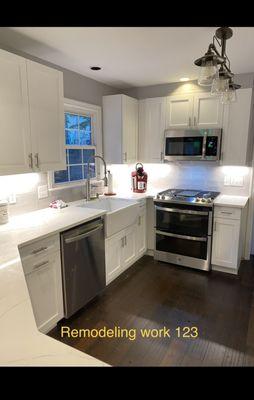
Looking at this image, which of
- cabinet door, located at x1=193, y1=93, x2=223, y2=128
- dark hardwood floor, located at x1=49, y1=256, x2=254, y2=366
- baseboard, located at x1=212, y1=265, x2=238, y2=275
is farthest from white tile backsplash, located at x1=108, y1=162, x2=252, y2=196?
dark hardwood floor, located at x1=49, y1=256, x2=254, y2=366

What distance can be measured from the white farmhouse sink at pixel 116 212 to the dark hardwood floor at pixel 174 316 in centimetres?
67

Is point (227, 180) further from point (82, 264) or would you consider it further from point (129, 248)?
point (82, 264)

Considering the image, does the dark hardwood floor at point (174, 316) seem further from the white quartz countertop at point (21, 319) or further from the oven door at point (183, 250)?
the white quartz countertop at point (21, 319)

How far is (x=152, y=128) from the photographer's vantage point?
371 centimetres

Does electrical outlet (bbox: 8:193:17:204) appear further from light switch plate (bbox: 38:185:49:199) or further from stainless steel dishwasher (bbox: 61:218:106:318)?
stainless steel dishwasher (bbox: 61:218:106:318)

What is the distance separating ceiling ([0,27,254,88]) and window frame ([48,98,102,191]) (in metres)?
0.38

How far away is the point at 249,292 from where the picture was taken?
273cm

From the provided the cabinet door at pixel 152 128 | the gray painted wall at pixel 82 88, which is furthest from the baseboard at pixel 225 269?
the gray painted wall at pixel 82 88

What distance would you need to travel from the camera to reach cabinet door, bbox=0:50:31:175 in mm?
1866

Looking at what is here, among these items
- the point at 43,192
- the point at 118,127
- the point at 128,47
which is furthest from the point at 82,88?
the point at 43,192

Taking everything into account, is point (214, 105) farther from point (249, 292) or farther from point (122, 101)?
point (249, 292)

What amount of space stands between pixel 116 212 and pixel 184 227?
3.21ft
